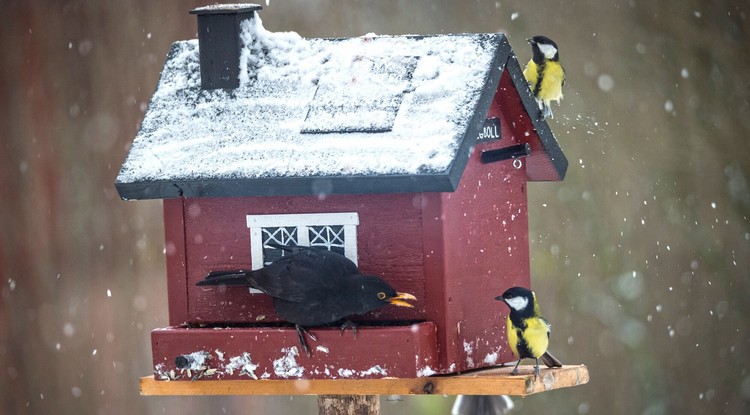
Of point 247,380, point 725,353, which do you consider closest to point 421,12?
point 725,353

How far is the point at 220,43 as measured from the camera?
4.96m

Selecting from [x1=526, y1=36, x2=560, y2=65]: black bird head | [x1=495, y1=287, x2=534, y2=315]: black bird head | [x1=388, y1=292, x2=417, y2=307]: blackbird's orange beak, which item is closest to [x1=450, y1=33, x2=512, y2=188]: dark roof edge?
[x1=388, y1=292, x2=417, y2=307]: blackbird's orange beak

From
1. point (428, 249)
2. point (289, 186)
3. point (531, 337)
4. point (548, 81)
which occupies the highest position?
point (548, 81)

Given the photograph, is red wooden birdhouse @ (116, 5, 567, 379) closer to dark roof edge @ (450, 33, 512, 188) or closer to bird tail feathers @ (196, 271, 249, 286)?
dark roof edge @ (450, 33, 512, 188)

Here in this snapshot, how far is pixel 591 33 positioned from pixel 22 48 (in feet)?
11.4

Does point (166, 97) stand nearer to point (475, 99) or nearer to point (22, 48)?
point (475, 99)

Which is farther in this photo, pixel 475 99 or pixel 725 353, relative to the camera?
pixel 725 353

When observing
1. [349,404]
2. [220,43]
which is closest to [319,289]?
[349,404]

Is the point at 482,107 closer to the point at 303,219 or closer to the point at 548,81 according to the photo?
the point at 303,219

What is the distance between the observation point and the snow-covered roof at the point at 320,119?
4.38 meters

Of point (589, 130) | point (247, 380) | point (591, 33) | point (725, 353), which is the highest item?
point (591, 33)

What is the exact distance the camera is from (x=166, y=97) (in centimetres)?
500

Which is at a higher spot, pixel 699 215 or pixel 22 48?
pixel 22 48

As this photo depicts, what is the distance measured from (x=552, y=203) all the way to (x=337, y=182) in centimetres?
376
